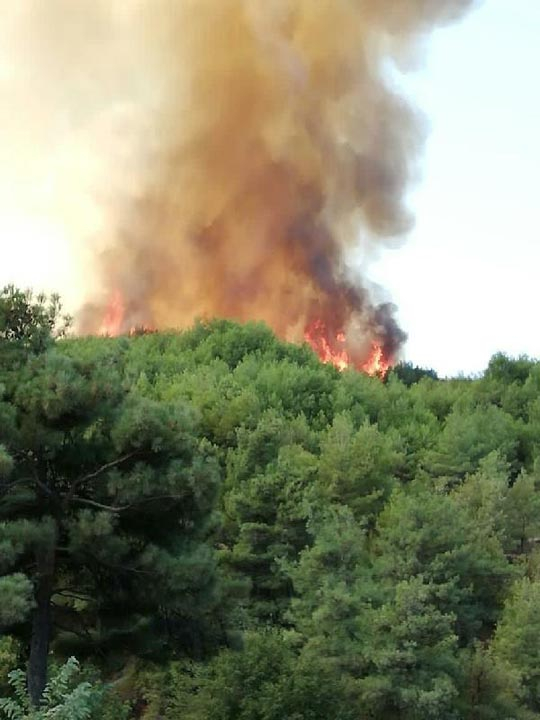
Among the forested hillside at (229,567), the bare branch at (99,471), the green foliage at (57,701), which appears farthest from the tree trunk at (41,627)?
the green foliage at (57,701)

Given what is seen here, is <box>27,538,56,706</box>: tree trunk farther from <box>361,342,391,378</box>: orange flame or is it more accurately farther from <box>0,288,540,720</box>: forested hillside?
<box>361,342,391,378</box>: orange flame

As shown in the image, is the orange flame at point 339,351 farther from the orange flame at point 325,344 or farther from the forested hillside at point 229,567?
the forested hillside at point 229,567

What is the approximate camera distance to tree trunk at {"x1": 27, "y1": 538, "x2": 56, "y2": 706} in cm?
1577

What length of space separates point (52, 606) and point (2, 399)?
3844 mm

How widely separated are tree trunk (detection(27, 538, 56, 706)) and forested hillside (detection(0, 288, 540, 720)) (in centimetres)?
3

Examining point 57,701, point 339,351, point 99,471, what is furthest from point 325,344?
point 57,701

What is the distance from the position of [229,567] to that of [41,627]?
438 inches

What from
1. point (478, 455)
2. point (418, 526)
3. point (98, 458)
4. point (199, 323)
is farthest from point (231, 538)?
point (199, 323)

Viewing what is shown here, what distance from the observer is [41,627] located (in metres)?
16.1

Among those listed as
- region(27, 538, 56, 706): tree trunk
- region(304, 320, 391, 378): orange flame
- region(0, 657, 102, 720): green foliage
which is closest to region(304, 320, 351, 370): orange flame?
region(304, 320, 391, 378): orange flame

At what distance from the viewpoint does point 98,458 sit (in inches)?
642

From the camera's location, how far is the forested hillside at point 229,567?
616 inches

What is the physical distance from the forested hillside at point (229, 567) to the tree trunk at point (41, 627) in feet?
0.09

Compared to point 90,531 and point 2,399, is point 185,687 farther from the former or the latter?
point 2,399
